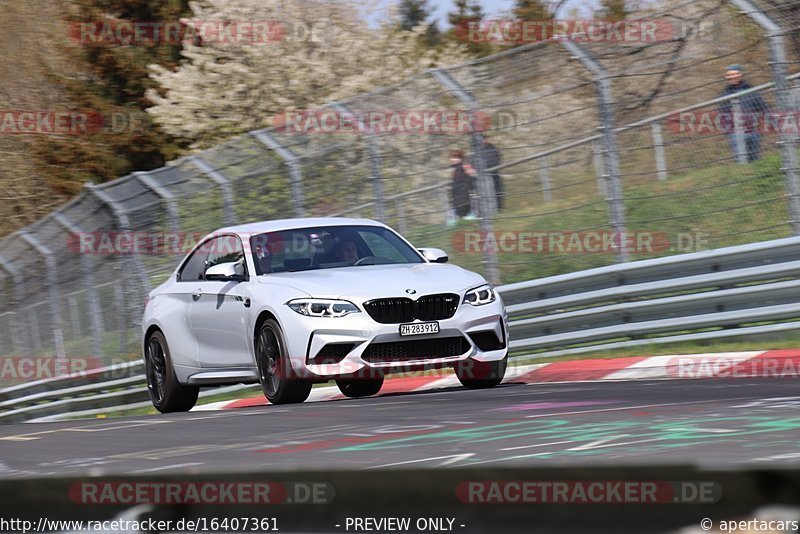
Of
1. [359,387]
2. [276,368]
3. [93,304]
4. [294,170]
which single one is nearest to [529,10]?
[93,304]

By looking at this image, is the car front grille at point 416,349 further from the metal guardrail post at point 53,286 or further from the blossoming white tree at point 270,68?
the blossoming white tree at point 270,68

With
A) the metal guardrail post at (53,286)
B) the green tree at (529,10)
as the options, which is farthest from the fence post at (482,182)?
the green tree at (529,10)

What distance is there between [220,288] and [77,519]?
7512 millimetres

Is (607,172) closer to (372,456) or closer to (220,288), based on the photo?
(220,288)

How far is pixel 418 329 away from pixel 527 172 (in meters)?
3.86

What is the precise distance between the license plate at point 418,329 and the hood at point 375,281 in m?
0.22

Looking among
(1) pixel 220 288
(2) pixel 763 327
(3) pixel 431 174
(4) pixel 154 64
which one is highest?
(4) pixel 154 64

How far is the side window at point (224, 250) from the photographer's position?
11258mm

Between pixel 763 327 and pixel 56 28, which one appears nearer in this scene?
pixel 763 327

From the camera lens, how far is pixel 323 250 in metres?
10.9

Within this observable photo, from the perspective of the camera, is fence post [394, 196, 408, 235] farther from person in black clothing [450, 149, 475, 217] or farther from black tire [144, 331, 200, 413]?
black tire [144, 331, 200, 413]

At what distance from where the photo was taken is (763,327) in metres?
11.2

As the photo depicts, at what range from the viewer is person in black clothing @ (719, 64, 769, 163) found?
11133 millimetres

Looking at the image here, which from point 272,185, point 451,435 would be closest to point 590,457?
point 451,435
